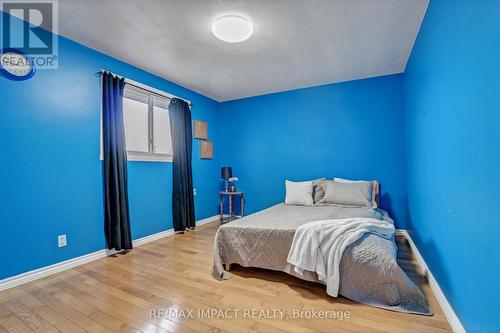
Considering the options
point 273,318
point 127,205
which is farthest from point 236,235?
point 127,205

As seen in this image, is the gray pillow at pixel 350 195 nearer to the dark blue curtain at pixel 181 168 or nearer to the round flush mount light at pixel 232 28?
the dark blue curtain at pixel 181 168

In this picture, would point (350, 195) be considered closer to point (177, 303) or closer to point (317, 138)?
point (317, 138)

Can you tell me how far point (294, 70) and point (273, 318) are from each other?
9.92 feet

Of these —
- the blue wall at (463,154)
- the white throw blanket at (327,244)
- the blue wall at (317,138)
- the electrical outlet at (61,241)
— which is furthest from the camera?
the blue wall at (317,138)

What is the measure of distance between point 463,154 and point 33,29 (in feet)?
12.0

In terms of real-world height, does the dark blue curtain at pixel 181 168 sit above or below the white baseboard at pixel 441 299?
above

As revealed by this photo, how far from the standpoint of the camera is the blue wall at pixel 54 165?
2.01 m

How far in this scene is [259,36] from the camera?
7.88 ft

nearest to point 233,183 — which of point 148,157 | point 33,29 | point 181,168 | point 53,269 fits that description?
point 181,168

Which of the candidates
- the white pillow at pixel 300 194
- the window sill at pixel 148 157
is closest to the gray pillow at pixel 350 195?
the white pillow at pixel 300 194

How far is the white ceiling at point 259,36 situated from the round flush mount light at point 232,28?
7 cm

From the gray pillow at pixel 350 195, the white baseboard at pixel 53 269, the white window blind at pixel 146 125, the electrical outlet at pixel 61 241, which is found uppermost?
the white window blind at pixel 146 125

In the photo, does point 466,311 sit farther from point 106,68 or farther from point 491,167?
point 106,68

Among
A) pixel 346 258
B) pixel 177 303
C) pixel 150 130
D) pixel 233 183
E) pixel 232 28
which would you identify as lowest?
pixel 177 303
